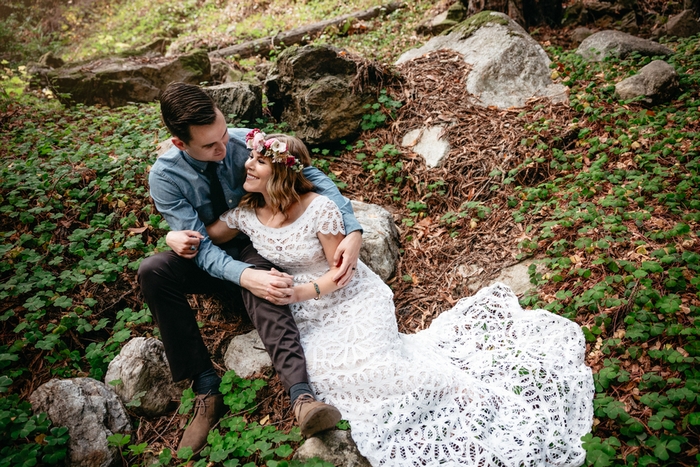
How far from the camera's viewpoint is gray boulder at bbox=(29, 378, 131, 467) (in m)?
2.56

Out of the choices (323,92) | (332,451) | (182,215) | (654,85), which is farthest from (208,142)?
(654,85)

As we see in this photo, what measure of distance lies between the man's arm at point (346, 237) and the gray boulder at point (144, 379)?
140 cm

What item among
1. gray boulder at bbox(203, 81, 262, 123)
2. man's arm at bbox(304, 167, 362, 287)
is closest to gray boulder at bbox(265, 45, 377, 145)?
gray boulder at bbox(203, 81, 262, 123)

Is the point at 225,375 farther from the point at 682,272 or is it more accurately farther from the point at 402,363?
the point at 682,272

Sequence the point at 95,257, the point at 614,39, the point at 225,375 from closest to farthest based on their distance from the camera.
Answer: the point at 225,375, the point at 95,257, the point at 614,39

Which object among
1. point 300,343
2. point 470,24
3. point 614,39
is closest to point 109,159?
point 300,343

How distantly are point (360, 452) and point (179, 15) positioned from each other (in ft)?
45.2

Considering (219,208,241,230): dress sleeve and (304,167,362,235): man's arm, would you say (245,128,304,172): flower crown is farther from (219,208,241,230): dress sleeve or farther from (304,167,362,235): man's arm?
(219,208,241,230): dress sleeve

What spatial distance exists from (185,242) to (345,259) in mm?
1056

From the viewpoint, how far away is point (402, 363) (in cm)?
265

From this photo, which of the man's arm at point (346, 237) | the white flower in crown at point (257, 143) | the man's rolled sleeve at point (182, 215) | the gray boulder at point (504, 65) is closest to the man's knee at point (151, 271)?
the man's rolled sleeve at point (182, 215)

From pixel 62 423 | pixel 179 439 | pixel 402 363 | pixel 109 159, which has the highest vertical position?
pixel 109 159

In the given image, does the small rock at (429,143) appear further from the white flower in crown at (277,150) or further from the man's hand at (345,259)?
the white flower in crown at (277,150)

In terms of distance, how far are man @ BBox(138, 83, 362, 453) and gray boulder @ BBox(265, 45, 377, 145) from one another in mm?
2000
